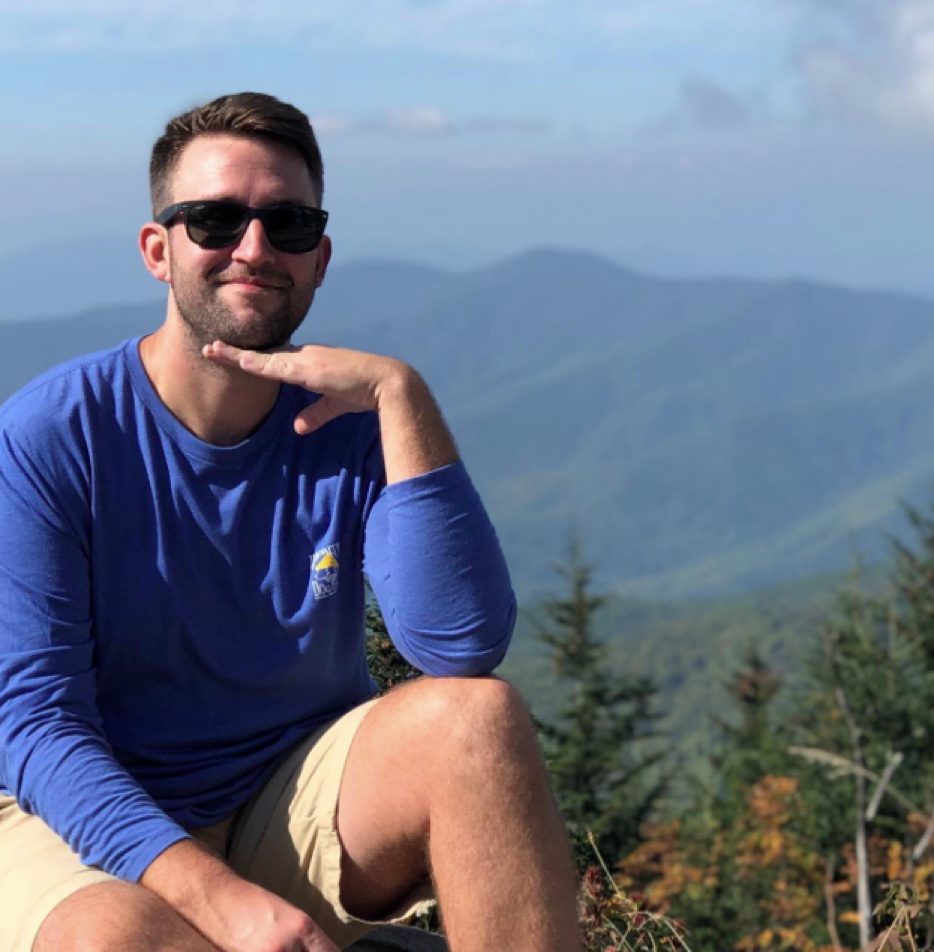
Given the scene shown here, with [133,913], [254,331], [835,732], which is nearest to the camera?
[133,913]

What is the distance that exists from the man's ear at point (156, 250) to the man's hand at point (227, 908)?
Result: 1339 mm

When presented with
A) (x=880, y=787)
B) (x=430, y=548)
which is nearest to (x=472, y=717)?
(x=430, y=548)

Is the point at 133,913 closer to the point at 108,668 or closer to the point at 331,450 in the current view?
the point at 108,668

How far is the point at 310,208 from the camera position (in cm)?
344

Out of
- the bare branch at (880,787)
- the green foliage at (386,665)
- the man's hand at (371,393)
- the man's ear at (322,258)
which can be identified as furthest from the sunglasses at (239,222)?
the bare branch at (880,787)

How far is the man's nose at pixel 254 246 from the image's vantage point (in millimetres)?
3357

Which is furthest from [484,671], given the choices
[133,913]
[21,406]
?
[21,406]

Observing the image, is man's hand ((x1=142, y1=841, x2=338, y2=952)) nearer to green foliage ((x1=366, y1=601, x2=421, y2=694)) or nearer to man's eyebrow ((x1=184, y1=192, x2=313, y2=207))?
man's eyebrow ((x1=184, y1=192, x2=313, y2=207))

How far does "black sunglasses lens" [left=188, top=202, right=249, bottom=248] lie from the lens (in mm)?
3393

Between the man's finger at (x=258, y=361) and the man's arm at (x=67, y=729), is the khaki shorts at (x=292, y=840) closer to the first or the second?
the man's arm at (x=67, y=729)

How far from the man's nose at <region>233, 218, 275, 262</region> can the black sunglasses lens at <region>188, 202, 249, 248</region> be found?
2 centimetres

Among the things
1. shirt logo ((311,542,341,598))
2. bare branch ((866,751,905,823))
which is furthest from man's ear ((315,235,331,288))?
bare branch ((866,751,905,823))

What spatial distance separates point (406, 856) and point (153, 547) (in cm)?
81

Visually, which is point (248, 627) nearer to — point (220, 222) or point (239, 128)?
point (220, 222)
